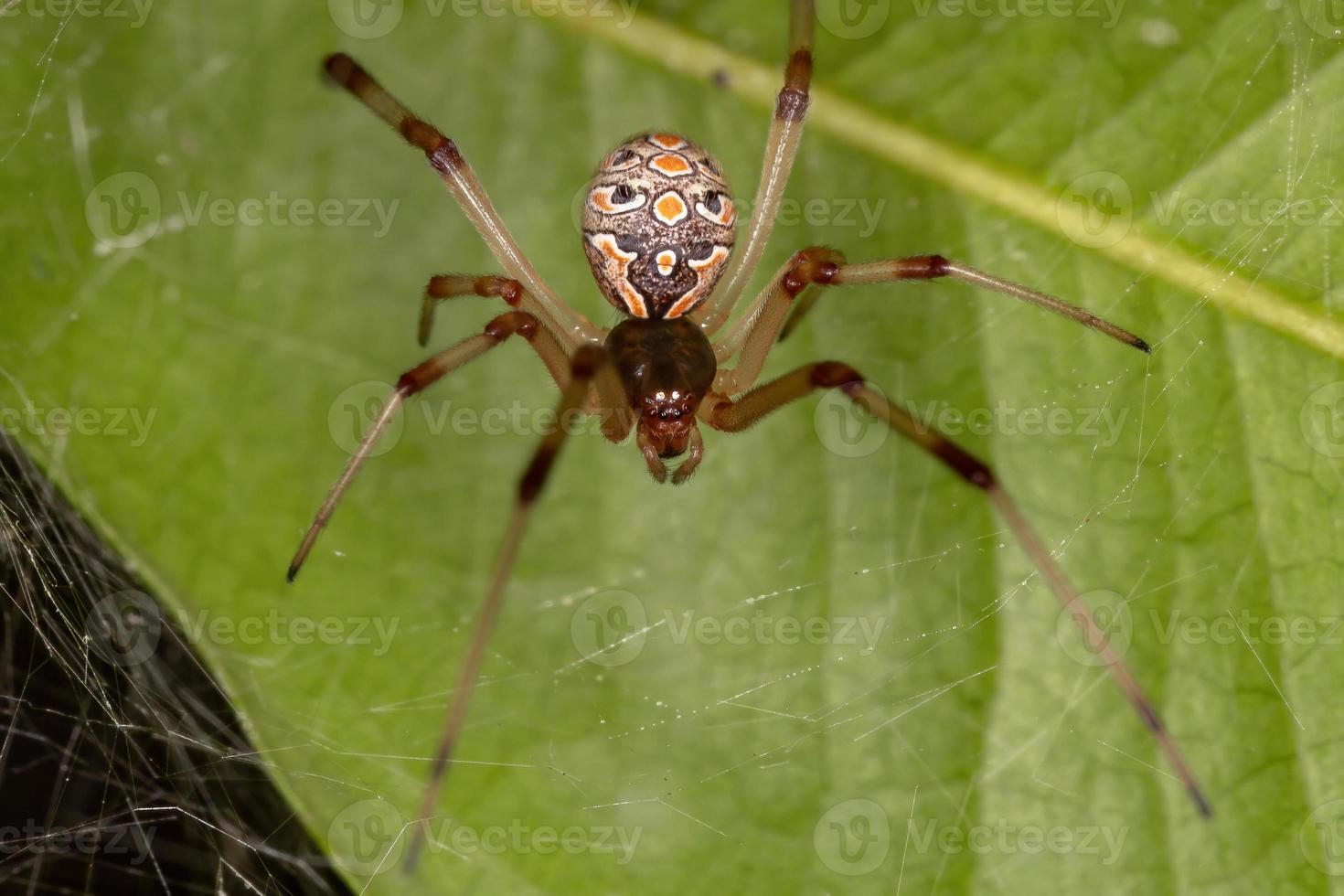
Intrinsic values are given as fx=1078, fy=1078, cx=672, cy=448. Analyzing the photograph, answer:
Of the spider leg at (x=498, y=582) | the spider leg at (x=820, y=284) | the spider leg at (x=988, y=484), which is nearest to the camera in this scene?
the spider leg at (x=498, y=582)

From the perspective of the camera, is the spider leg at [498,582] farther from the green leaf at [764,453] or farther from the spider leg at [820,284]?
the spider leg at [820,284]

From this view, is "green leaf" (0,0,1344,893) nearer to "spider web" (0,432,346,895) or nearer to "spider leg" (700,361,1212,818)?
"spider leg" (700,361,1212,818)

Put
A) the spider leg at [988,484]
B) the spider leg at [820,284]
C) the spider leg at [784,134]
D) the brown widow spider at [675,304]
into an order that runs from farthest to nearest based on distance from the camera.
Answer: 1. the spider leg at [784,134]
2. the spider leg at [820,284]
3. the brown widow spider at [675,304]
4. the spider leg at [988,484]

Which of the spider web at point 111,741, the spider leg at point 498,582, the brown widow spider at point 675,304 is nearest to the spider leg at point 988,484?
the brown widow spider at point 675,304

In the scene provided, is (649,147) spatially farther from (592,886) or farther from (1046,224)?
(592,886)

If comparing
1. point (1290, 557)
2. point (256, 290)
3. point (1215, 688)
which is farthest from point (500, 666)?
point (1290, 557)

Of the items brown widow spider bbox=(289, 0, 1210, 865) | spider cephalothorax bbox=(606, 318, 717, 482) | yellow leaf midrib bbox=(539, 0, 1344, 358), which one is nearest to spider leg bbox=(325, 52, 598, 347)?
brown widow spider bbox=(289, 0, 1210, 865)
